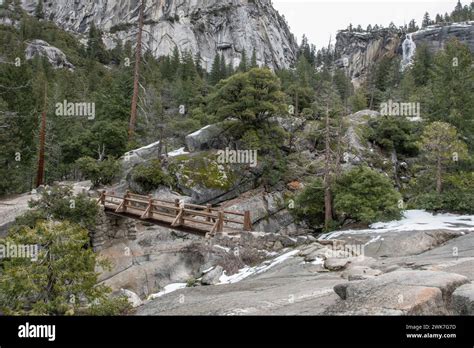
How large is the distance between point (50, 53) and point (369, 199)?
7357cm

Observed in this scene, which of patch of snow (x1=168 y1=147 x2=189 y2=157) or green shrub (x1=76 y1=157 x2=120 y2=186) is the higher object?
patch of snow (x1=168 y1=147 x2=189 y2=157)

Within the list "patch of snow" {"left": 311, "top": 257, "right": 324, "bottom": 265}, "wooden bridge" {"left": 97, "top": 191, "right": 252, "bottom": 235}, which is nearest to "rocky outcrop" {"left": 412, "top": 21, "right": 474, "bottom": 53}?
"wooden bridge" {"left": 97, "top": 191, "right": 252, "bottom": 235}

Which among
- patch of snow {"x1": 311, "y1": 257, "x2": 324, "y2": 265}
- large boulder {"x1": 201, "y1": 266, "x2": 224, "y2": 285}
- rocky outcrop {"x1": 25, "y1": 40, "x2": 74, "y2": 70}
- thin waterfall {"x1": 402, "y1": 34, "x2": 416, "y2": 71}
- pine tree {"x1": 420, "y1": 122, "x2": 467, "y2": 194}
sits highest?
thin waterfall {"x1": 402, "y1": 34, "x2": 416, "y2": 71}

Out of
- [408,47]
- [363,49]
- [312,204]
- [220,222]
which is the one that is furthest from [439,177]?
[363,49]

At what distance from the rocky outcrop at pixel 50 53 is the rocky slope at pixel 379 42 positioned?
71.2m

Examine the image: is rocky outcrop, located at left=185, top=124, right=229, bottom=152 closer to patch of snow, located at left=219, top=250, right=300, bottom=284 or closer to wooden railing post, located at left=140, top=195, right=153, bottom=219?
wooden railing post, located at left=140, top=195, right=153, bottom=219

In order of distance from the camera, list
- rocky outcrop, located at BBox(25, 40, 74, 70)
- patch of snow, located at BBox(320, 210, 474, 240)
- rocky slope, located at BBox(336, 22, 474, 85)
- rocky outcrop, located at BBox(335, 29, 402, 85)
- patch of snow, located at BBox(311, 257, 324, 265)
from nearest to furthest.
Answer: patch of snow, located at BBox(311, 257, 324, 265)
patch of snow, located at BBox(320, 210, 474, 240)
rocky outcrop, located at BBox(25, 40, 74, 70)
rocky slope, located at BBox(336, 22, 474, 85)
rocky outcrop, located at BBox(335, 29, 402, 85)

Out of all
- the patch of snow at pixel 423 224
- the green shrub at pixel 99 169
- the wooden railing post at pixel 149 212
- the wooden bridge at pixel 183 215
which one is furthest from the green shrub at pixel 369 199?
the green shrub at pixel 99 169

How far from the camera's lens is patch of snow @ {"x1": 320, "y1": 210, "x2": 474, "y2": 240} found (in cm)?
1505

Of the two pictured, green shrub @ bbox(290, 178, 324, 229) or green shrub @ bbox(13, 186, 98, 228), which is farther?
green shrub @ bbox(290, 178, 324, 229)

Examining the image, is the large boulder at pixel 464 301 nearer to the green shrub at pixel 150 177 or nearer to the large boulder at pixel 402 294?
the large boulder at pixel 402 294

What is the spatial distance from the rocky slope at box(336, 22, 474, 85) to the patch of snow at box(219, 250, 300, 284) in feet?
281

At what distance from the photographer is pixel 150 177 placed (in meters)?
24.2

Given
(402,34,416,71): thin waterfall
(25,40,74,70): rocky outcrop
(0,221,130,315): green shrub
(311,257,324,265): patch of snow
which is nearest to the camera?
(0,221,130,315): green shrub
